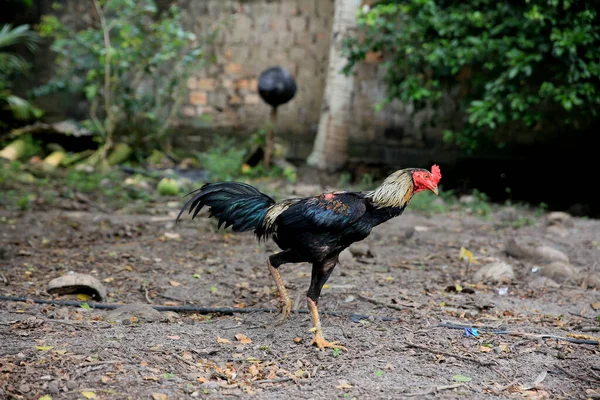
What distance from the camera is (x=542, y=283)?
523cm

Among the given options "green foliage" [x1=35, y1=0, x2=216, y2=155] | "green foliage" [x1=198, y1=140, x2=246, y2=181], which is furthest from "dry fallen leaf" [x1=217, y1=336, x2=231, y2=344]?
"green foliage" [x1=35, y1=0, x2=216, y2=155]

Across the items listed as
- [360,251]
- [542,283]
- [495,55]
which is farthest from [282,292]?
[495,55]

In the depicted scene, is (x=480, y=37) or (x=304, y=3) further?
(x=304, y=3)

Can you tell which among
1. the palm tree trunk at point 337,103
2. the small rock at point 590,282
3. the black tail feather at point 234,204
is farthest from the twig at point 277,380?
the palm tree trunk at point 337,103

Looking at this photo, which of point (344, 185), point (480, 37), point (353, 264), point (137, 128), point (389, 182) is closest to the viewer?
point (389, 182)

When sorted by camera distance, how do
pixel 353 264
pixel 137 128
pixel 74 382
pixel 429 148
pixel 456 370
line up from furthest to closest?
pixel 137 128
pixel 429 148
pixel 353 264
pixel 456 370
pixel 74 382

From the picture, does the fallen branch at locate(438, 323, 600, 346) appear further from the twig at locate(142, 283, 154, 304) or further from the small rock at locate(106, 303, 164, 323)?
the twig at locate(142, 283, 154, 304)

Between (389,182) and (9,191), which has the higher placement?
(389,182)

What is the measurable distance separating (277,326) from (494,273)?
214 centimetres

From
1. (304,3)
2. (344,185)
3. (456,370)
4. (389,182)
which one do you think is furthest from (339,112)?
(456,370)

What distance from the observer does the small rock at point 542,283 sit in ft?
17.0

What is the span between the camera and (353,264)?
18.8ft

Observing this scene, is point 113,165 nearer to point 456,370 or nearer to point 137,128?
point 137,128

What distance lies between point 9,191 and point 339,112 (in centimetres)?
479
